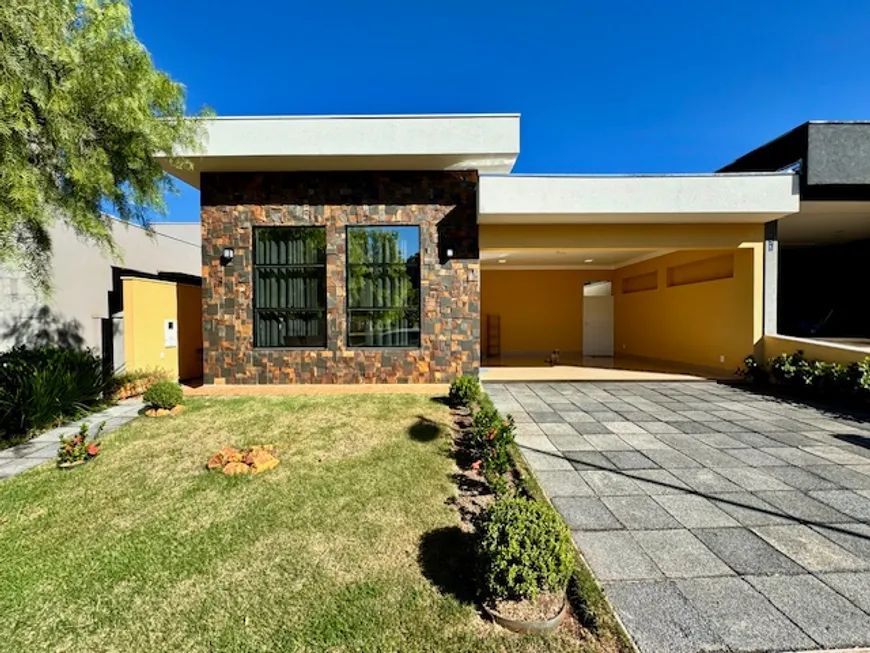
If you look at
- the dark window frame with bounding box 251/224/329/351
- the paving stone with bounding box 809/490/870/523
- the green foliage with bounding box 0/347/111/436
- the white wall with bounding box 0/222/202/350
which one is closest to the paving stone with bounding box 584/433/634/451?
the paving stone with bounding box 809/490/870/523

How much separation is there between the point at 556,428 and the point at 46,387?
6.99 metres

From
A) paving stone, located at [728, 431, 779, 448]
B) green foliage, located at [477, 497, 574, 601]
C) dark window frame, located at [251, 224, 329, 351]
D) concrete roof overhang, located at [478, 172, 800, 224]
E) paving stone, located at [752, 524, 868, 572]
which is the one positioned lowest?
paving stone, located at [752, 524, 868, 572]

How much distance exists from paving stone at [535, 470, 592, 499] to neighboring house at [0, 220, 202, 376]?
6.82 m

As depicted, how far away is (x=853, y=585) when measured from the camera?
7.82ft

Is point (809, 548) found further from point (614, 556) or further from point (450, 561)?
point (450, 561)

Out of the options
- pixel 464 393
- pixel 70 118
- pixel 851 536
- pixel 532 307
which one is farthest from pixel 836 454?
pixel 532 307

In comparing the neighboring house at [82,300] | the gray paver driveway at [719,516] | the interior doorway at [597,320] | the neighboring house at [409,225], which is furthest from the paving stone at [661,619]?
the interior doorway at [597,320]

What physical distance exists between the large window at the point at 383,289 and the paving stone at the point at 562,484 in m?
4.60

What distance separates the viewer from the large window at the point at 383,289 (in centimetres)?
819

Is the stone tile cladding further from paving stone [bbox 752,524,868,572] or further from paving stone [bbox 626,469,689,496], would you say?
paving stone [bbox 752,524,868,572]

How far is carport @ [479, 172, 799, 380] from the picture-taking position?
25.0ft

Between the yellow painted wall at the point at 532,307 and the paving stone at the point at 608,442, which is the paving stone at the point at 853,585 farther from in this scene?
the yellow painted wall at the point at 532,307

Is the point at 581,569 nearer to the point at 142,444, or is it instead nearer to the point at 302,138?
the point at 142,444

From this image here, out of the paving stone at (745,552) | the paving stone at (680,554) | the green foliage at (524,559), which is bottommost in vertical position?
the paving stone at (680,554)
